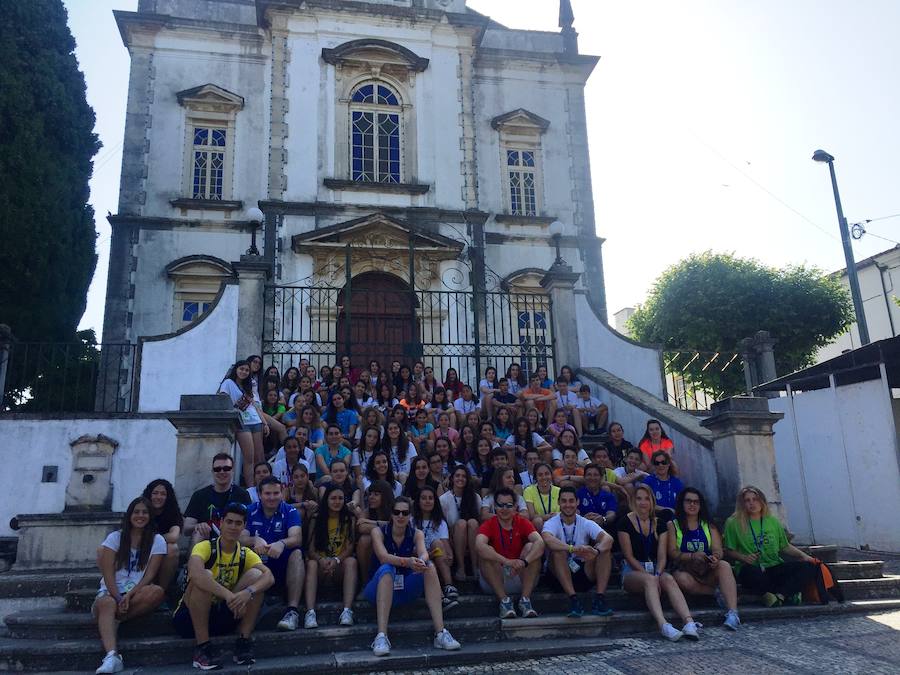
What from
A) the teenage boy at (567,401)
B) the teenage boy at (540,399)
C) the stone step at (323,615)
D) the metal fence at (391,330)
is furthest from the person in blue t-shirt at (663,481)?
the metal fence at (391,330)

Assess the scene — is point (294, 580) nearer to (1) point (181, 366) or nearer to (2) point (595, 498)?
(2) point (595, 498)

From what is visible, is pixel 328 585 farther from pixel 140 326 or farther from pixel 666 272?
pixel 666 272

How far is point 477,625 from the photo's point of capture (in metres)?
6.43

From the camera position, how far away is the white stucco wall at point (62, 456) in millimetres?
11758

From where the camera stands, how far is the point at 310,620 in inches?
247

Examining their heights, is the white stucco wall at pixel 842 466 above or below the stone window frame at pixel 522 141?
below

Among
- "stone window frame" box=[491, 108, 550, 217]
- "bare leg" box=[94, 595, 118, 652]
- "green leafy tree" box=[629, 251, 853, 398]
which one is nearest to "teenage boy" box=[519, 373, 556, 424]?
"bare leg" box=[94, 595, 118, 652]

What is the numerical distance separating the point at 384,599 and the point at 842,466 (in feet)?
31.6

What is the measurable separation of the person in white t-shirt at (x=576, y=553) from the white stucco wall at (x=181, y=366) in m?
6.58

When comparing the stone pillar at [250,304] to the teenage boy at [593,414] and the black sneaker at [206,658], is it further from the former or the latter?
the black sneaker at [206,658]

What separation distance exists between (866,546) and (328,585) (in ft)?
30.9

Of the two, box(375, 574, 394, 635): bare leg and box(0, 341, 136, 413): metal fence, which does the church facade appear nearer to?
box(0, 341, 136, 413): metal fence

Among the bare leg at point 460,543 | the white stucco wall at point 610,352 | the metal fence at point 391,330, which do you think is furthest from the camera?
the metal fence at point 391,330

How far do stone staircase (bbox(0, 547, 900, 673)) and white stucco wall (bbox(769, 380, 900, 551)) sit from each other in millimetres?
5122
